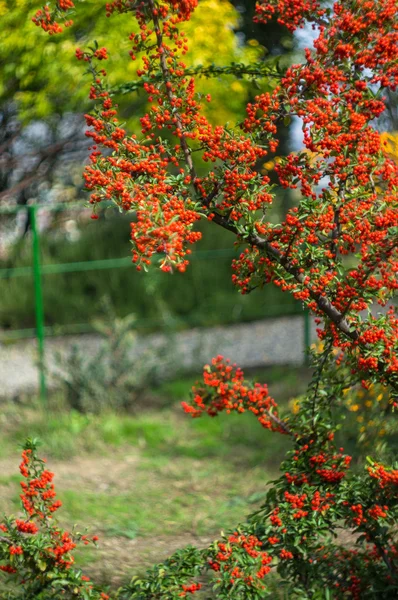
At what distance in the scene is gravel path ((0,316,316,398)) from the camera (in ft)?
24.5

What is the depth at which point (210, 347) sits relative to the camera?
7.78m

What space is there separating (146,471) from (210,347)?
3092mm

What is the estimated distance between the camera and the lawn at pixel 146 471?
12.3ft

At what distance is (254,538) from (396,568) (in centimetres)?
55

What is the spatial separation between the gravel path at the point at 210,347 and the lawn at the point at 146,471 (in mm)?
1222

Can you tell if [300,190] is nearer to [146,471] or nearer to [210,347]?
[146,471]

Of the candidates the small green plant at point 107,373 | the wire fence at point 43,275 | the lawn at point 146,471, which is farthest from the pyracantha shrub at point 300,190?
the small green plant at point 107,373

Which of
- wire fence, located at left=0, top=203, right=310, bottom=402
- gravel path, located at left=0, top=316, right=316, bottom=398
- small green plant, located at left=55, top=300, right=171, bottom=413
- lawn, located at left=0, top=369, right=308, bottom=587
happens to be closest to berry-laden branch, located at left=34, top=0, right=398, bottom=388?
lawn, located at left=0, top=369, right=308, bottom=587

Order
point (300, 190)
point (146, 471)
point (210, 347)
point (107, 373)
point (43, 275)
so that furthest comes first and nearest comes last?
point (43, 275) < point (210, 347) < point (107, 373) < point (146, 471) < point (300, 190)

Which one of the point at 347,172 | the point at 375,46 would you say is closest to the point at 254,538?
the point at 347,172

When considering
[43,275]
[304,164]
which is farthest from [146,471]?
[43,275]

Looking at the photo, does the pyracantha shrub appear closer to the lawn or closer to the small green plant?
the lawn

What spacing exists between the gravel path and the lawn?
1.22 meters

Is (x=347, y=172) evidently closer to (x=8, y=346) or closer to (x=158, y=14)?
(x=158, y=14)
